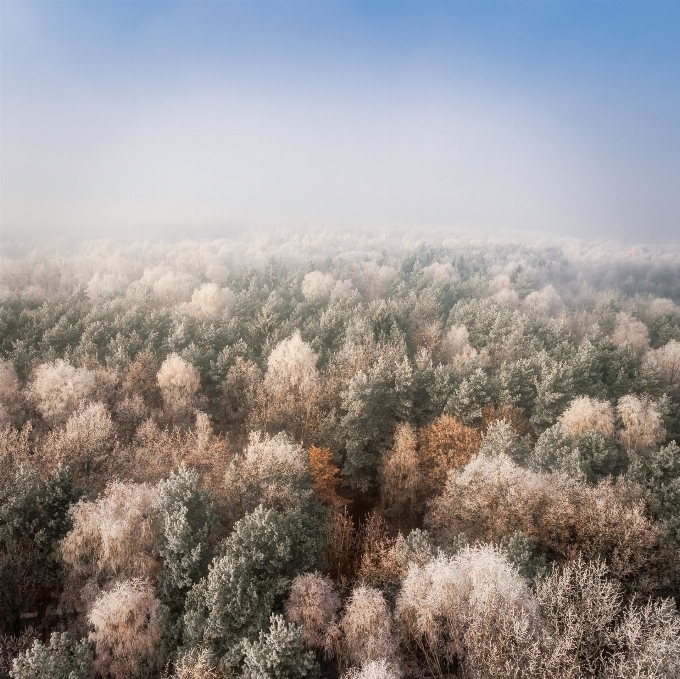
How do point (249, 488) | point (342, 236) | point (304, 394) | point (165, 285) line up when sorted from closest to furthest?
point (249, 488) < point (304, 394) < point (165, 285) < point (342, 236)

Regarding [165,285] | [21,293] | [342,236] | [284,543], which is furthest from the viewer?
[342,236]

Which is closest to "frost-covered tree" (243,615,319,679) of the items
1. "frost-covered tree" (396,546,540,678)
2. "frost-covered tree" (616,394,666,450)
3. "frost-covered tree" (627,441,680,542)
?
"frost-covered tree" (396,546,540,678)

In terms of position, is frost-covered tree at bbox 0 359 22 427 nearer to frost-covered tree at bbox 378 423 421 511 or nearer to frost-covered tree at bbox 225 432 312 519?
frost-covered tree at bbox 225 432 312 519

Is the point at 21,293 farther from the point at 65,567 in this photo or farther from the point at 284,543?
the point at 284,543

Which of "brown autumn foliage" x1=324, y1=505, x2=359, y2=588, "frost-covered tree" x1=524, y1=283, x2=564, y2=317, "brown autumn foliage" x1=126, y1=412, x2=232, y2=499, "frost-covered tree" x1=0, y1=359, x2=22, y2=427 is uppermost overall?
"frost-covered tree" x1=524, y1=283, x2=564, y2=317

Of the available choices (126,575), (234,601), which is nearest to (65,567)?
(126,575)
